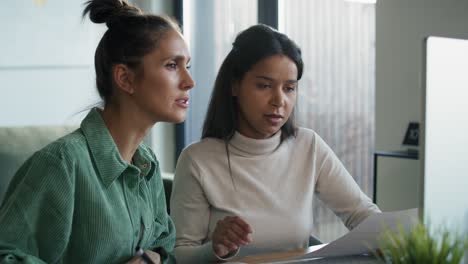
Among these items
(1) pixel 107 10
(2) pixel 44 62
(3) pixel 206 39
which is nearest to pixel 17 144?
(1) pixel 107 10

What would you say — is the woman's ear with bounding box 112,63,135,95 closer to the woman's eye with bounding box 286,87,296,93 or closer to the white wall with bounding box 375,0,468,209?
the woman's eye with bounding box 286,87,296,93

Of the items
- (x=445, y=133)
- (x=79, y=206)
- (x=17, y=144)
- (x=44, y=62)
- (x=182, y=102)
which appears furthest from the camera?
(x=44, y=62)

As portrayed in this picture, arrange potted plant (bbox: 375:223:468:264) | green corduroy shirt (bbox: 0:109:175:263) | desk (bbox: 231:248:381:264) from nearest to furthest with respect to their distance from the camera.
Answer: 1. potted plant (bbox: 375:223:468:264)
2. green corduroy shirt (bbox: 0:109:175:263)
3. desk (bbox: 231:248:381:264)

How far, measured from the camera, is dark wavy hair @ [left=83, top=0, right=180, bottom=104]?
1394 millimetres

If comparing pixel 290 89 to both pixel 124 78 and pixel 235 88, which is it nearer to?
pixel 235 88

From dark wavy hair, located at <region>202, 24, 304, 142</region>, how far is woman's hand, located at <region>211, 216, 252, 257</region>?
1.50 feet

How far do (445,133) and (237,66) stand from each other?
931 millimetres

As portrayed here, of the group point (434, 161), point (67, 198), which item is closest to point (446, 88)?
point (434, 161)

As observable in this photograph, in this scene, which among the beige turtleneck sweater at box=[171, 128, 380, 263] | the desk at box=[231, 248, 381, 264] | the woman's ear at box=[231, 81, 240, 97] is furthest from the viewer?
the woman's ear at box=[231, 81, 240, 97]

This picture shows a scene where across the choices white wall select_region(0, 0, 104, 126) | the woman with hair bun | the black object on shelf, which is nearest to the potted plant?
the woman with hair bun

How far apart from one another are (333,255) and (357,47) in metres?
2.25

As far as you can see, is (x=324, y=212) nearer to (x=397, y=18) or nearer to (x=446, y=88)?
(x=397, y=18)

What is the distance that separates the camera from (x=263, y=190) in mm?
1688

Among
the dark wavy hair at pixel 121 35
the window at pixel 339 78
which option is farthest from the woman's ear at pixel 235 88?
the window at pixel 339 78
